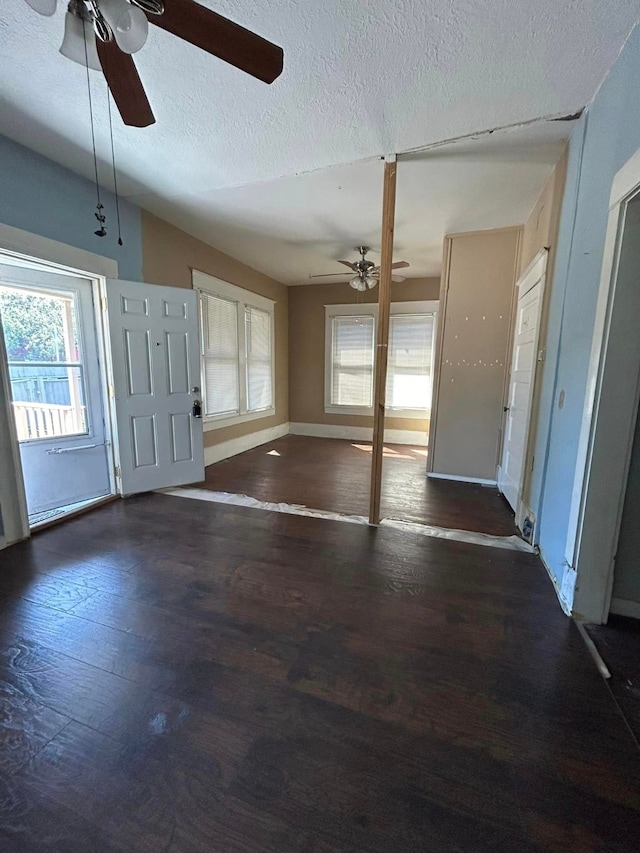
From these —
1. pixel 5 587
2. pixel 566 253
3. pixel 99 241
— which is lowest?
pixel 5 587

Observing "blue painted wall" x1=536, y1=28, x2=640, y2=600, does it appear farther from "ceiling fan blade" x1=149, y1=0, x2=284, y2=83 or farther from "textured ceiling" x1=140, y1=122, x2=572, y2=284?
"ceiling fan blade" x1=149, y1=0, x2=284, y2=83

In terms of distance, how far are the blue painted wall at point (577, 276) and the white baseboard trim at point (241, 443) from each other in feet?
12.3

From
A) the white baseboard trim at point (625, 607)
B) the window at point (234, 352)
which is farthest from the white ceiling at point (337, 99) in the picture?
the white baseboard trim at point (625, 607)

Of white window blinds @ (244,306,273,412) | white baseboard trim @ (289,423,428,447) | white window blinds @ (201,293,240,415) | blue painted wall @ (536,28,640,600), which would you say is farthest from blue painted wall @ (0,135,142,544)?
white baseboard trim @ (289,423,428,447)

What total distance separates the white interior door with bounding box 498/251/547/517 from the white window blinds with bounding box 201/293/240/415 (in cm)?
358

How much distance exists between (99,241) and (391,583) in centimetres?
360

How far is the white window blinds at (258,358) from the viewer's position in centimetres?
546

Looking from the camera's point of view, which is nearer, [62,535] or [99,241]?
[62,535]

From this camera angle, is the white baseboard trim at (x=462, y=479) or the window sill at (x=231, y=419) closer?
the white baseboard trim at (x=462, y=479)

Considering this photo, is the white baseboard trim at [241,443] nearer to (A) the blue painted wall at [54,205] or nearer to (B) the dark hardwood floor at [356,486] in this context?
(B) the dark hardwood floor at [356,486]

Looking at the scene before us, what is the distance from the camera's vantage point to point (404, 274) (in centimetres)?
557

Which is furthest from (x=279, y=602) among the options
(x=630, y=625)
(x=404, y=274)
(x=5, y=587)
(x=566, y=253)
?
(x=404, y=274)

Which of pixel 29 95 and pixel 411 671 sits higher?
pixel 29 95

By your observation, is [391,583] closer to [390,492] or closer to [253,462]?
[390,492]
